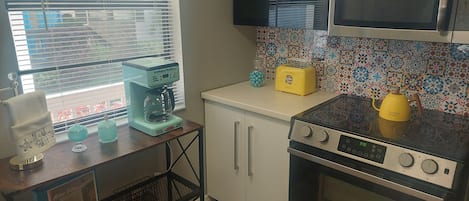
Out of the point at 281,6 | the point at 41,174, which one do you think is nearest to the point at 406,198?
the point at 281,6

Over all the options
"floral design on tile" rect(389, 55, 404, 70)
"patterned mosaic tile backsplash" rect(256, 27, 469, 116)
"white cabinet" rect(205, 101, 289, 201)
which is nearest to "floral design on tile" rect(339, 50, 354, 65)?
"patterned mosaic tile backsplash" rect(256, 27, 469, 116)

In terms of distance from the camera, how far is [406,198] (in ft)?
4.67

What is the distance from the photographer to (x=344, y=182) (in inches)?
63.9

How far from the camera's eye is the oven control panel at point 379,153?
133 centimetres

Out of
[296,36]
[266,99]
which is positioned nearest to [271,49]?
[296,36]

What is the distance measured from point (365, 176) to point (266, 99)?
778 mm

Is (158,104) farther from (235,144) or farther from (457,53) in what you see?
(457,53)

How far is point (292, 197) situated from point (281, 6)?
3.58ft

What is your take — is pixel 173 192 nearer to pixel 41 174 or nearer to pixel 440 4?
pixel 41 174

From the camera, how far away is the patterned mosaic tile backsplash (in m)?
1.81

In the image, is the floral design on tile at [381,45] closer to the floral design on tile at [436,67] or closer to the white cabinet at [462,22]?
the floral design on tile at [436,67]

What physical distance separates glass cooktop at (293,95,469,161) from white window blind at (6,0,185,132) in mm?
960

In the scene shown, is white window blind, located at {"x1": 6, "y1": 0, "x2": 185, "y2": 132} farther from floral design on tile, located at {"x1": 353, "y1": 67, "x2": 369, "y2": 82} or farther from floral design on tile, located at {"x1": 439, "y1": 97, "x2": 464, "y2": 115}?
floral design on tile, located at {"x1": 439, "y1": 97, "x2": 464, "y2": 115}

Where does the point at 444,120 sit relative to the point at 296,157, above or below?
above
